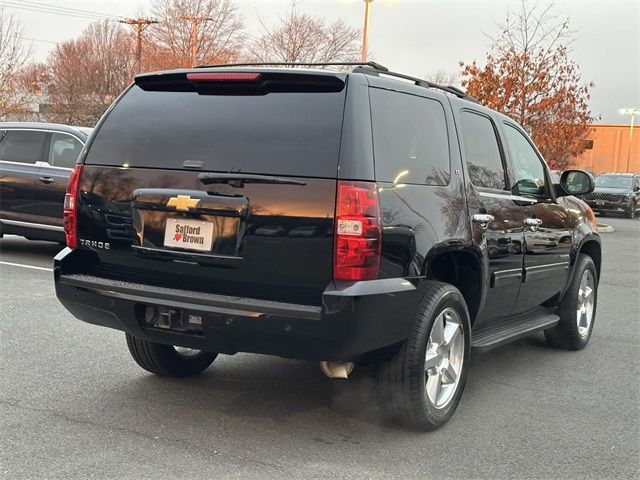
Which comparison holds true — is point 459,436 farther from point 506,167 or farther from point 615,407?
point 506,167

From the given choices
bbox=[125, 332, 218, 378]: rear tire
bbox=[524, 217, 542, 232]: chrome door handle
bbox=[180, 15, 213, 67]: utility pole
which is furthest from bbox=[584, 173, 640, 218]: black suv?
bbox=[125, 332, 218, 378]: rear tire

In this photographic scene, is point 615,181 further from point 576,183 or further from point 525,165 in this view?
point 525,165

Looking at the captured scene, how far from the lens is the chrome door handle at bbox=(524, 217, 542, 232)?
5.14 m

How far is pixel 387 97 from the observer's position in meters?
3.86

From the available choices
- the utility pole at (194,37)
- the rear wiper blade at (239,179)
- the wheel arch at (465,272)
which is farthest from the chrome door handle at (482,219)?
the utility pole at (194,37)

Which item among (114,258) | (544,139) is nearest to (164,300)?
(114,258)

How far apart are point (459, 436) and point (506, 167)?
6.67ft

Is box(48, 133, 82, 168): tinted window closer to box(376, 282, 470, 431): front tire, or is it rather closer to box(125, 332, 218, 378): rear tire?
box(125, 332, 218, 378): rear tire

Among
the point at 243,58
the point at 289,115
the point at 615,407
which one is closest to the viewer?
the point at 289,115

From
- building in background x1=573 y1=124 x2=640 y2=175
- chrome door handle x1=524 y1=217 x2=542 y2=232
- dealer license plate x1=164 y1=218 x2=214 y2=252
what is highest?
building in background x1=573 y1=124 x2=640 y2=175

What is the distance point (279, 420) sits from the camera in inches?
162

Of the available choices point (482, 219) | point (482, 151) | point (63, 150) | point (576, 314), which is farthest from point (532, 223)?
point (63, 150)

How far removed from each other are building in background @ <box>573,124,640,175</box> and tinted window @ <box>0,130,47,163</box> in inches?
2132

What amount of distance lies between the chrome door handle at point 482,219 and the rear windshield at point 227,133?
4.17ft
